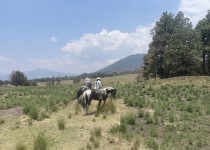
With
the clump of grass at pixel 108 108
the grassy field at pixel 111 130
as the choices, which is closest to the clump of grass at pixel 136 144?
the grassy field at pixel 111 130

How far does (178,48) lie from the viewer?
61.8 meters

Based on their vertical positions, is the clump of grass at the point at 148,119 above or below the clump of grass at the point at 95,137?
above

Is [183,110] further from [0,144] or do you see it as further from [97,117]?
[0,144]

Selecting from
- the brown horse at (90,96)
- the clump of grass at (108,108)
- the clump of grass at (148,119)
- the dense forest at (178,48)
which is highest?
the dense forest at (178,48)

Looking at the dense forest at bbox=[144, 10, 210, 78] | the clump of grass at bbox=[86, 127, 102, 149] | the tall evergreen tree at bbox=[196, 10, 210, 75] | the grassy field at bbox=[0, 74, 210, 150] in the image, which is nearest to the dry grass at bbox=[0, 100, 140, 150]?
the grassy field at bbox=[0, 74, 210, 150]

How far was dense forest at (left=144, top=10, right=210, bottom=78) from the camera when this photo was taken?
6194cm

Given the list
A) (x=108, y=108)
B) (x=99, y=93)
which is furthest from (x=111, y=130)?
(x=99, y=93)

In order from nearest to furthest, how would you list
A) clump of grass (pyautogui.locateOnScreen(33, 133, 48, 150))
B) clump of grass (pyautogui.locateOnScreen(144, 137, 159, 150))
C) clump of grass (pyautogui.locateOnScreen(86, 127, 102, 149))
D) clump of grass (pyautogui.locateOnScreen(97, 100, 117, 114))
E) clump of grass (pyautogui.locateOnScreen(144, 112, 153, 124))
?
clump of grass (pyautogui.locateOnScreen(33, 133, 48, 150)) < clump of grass (pyautogui.locateOnScreen(144, 137, 159, 150)) < clump of grass (pyautogui.locateOnScreen(86, 127, 102, 149)) < clump of grass (pyautogui.locateOnScreen(144, 112, 153, 124)) < clump of grass (pyautogui.locateOnScreen(97, 100, 117, 114))

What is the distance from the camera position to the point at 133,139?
16562 millimetres

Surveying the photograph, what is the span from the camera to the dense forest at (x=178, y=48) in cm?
6194

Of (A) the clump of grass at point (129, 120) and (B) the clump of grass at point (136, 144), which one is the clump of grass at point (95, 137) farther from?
(A) the clump of grass at point (129, 120)

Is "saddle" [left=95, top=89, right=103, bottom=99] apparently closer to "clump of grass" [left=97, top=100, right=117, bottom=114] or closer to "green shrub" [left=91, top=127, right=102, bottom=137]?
"clump of grass" [left=97, top=100, right=117, bottom=114]

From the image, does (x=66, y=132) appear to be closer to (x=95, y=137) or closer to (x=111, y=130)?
(x=95, y=137)

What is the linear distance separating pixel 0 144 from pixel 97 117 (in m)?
6.44
